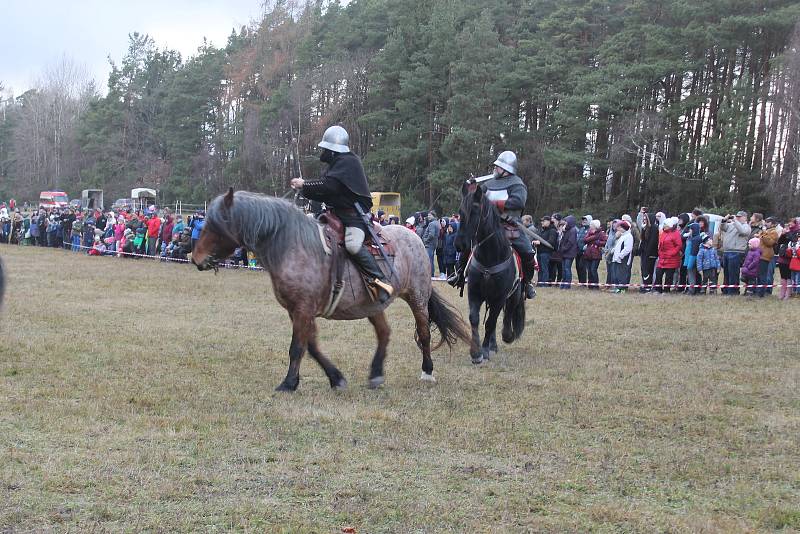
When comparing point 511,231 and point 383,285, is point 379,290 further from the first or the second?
point 511,231

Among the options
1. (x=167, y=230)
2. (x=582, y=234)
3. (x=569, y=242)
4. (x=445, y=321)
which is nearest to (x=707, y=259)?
(x=569, y=242)

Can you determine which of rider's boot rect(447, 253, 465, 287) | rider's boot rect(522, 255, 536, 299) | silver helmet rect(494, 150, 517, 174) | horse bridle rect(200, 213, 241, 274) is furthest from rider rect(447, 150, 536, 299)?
horse bridle rect(200, 213, 241, 274)

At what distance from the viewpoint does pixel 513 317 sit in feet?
36.4

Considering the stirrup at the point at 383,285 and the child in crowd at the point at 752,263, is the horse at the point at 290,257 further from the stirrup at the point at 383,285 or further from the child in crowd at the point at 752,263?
the child in crowd at the point at 752,263

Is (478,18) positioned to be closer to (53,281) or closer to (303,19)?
(303,19)

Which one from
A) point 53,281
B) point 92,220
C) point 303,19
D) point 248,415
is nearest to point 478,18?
point 303,19

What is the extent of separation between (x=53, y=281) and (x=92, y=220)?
622 inches

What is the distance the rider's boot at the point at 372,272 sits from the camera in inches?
321

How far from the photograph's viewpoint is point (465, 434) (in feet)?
21.2

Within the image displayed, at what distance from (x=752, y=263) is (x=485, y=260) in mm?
9249

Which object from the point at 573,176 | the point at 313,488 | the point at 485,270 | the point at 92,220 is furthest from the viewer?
the point at 573,176

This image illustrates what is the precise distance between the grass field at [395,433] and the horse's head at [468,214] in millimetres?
1523

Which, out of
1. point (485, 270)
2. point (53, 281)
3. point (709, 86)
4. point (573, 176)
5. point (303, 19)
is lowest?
point (53, 281)

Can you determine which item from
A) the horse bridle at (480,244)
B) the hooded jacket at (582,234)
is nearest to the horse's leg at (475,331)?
the horse bridle at (480,244)
